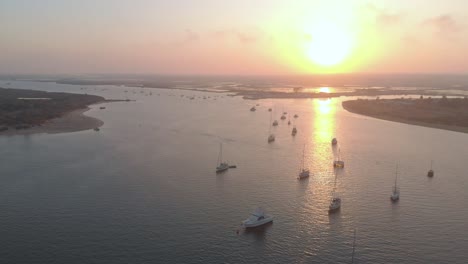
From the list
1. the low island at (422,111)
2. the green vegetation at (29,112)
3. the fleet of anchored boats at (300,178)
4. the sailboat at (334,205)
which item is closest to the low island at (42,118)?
the green vegetation at (29,112)

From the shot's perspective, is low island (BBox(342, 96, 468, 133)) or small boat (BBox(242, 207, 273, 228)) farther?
low island (BBox(342, 96, 468, 133))

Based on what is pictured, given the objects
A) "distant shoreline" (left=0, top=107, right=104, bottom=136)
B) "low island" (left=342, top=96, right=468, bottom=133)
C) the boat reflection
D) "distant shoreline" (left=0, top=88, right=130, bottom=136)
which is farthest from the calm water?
"low island" (left=342, top=96, right=468, bottom=133)

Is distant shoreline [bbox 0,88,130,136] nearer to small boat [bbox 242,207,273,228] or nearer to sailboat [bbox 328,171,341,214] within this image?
small boat [bbox 242,207,273,228]

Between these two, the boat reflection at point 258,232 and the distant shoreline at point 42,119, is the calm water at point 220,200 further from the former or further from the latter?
the distant shoreline at point 42,119

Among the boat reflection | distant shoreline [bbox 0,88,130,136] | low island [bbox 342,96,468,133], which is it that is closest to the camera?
the boat reflection

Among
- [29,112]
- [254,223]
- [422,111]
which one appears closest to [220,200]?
[254,223]

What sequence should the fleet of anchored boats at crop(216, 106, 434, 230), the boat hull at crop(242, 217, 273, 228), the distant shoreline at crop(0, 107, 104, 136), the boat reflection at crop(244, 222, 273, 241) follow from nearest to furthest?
the boat reflection at crop(244, 222, 273, 241), the boat hull at crop(242, 217, 273, 228), the fleet of anchored boats at crop(216, 106, 434, 230), the distant shoreline at crop(0, 107, 104, 136)
